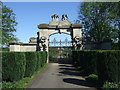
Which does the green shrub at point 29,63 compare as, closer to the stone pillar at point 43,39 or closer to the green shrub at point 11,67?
the green shrub at point 11,67

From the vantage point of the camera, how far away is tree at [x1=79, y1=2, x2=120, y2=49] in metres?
26.1

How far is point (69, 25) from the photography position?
22844mm

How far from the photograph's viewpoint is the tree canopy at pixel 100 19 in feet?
85.3

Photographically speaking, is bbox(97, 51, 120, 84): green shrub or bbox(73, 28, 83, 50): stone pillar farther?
bbox(73, 28, 83, 50): stone pillar

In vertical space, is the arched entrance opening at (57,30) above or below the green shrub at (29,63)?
above

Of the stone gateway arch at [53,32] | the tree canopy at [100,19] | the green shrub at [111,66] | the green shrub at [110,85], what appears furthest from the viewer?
the tree canopy at [100,19]

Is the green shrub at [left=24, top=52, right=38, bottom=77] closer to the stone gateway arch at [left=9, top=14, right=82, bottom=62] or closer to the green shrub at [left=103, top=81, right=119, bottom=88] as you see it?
the green shrub at [left=103, top=81, right=119, bottom=88]

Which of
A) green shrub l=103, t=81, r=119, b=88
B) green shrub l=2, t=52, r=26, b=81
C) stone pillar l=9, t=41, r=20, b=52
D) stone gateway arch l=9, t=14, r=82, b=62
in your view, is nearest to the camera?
green shrub l=103, t=81, r=119, b=88

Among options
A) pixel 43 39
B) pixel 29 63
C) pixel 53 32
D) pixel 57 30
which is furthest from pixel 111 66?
pixel 53 32

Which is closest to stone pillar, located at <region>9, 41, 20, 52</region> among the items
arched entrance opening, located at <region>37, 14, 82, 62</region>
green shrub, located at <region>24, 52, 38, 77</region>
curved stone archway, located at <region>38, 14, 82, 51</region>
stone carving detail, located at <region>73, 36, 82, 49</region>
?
arched entrance opening, located at <region>37, 14, 82, 62</region>

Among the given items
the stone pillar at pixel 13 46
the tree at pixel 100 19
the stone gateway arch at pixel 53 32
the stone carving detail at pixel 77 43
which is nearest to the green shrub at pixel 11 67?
the stone pillar at pixel 13 46

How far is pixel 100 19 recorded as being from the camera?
90.2ft

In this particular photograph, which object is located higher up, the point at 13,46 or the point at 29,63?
the point at 13,46

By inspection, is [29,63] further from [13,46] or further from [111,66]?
[13,46]
